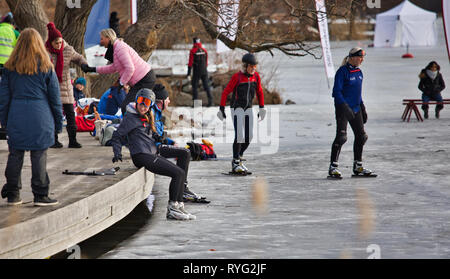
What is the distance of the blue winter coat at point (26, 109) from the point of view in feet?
22.8

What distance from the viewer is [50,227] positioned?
6.37 m

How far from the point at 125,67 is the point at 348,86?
10.00 feet

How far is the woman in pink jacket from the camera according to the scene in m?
10.1

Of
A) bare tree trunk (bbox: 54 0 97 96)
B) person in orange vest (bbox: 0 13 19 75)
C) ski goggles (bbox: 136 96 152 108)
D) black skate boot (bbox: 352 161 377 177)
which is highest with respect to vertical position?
bare tree trunk (bbox: 54 0 97 96)

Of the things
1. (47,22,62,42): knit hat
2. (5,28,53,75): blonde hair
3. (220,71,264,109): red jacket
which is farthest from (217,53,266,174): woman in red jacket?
(5,28,53,75): blonde hair

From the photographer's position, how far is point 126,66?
10.1m

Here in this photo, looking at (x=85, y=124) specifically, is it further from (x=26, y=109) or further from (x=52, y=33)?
(x=26, y=109)

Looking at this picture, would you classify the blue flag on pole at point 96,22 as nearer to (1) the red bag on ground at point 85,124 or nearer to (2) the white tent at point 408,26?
(1) the red bag on ground at point 85,124

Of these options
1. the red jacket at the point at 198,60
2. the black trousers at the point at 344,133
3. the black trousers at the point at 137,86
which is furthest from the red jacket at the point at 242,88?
the red jacket at the point at 198,60

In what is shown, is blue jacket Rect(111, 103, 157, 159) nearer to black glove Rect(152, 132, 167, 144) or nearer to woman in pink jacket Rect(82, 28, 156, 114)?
black glove Rect(152, 132, 167, 144)

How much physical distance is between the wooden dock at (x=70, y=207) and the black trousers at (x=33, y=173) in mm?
161

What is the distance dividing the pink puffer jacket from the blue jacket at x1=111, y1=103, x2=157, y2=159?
1.98 m

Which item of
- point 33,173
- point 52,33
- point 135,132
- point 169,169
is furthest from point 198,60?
point 33,173

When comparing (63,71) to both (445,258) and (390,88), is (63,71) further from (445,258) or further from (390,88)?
(390,88)
